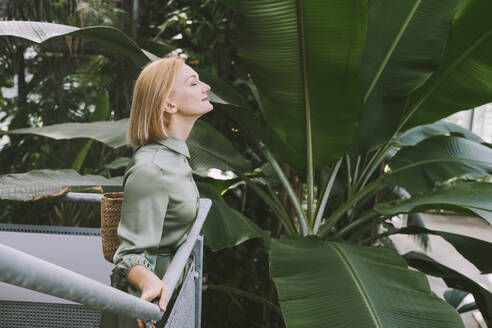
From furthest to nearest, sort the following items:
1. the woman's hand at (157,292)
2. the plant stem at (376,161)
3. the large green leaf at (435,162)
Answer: the plant stem at (376,161) < the large green leaf at (435,162) < the woman's hand at (157,292)

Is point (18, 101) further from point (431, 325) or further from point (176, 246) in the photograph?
point (431, 325)

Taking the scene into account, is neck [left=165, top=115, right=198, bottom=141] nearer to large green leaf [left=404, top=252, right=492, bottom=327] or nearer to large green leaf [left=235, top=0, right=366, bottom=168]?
large green leaf [left=235, top=0, right=366, bottom=168]

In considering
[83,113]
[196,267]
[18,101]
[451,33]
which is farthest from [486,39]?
[18,101]

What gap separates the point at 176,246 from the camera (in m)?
0.71

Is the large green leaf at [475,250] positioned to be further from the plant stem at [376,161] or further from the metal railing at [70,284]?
the metal railing at [70,284]

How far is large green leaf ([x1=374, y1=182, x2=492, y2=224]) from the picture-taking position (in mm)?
1104

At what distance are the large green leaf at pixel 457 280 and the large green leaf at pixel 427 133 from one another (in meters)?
0.48

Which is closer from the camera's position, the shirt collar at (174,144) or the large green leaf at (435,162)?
the shirt collar at (174,144)

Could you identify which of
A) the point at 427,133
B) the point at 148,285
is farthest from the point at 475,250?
the point at 148,285

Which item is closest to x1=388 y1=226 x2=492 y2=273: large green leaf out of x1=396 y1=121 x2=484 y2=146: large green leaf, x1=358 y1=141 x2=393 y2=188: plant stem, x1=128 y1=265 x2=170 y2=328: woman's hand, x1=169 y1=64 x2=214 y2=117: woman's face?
x1=358 y1=141 x2=393 y2=188: plant stem

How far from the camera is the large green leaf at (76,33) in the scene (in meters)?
1.00

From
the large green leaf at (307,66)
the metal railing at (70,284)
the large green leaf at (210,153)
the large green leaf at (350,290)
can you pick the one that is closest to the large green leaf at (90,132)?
the large green leaf at (210,153)

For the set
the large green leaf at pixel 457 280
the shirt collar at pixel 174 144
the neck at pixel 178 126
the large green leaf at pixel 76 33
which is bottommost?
the large green leaf at pixel 457 280

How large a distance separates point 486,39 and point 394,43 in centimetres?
30
